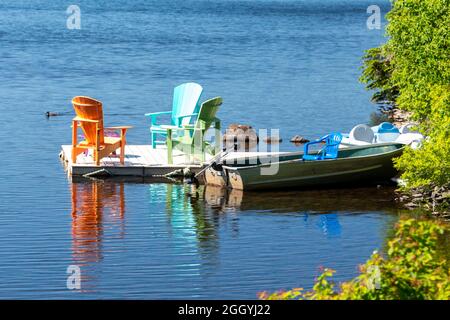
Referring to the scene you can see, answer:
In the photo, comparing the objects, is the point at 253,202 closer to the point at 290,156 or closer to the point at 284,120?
the point at 290,156

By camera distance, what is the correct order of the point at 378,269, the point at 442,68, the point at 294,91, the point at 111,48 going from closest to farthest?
the point at 378,269 → the point at 442,68 → the point at 294,91 → the point at 111,48

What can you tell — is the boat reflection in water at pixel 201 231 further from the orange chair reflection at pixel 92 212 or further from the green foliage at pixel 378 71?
the green foliage at pixel 378 71

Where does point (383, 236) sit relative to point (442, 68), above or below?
below

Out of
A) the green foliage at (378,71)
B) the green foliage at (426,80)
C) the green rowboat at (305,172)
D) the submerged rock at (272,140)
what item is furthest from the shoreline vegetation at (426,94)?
the green foliage at (378,71)

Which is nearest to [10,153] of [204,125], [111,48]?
[204,125]

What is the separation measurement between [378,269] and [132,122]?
29.0 meters

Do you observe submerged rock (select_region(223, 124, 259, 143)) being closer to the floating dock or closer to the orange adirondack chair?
the floating dock

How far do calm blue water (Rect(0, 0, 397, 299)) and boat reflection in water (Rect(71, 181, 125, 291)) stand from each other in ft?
0.11

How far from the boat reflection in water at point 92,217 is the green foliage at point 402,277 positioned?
8.51 meters

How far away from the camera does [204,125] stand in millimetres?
26219

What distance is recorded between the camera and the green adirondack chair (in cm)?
2619

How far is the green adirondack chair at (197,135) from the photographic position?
26188mm

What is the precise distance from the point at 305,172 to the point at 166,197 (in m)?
3.06

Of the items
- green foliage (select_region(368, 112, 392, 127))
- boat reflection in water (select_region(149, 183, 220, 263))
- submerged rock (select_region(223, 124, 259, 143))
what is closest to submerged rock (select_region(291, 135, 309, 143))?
submerged rock (select_region(223, 124, 259, 143))
